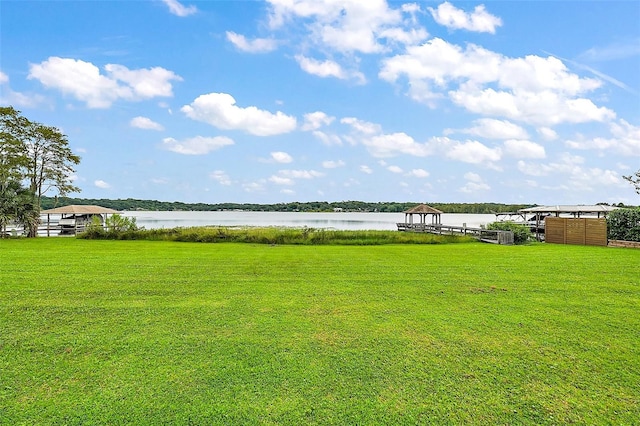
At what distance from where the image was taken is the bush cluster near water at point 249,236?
19688mm

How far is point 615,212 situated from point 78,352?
2102cm

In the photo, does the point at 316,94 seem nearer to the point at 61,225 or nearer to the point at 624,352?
the point at 61,225

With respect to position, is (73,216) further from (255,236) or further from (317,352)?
(317,352)

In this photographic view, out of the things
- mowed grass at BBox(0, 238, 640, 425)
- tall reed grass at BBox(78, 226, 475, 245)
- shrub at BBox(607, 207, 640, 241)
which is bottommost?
mowed grass at BBox(0, 238, 640, 425)

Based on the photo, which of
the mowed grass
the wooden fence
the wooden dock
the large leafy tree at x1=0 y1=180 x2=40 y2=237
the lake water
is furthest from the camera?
the lake water

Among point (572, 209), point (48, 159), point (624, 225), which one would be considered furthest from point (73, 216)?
point (572, 209)

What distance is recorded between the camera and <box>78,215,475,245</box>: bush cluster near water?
19.7 metres

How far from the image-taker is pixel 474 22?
15.1m

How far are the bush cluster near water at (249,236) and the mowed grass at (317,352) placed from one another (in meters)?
12.0

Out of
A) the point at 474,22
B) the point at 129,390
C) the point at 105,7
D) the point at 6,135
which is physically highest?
the point at 105,7

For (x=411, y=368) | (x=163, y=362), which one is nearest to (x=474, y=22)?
(x=411, y=368)

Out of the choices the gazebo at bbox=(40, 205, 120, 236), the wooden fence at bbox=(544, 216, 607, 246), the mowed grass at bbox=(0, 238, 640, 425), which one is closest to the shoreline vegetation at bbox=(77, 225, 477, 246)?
the wooden fence at bbox=(544, 216, 607, 246)

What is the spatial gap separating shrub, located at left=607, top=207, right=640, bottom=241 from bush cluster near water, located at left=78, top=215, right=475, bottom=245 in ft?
21.1

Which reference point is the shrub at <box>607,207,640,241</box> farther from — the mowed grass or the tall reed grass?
the mowed grass
